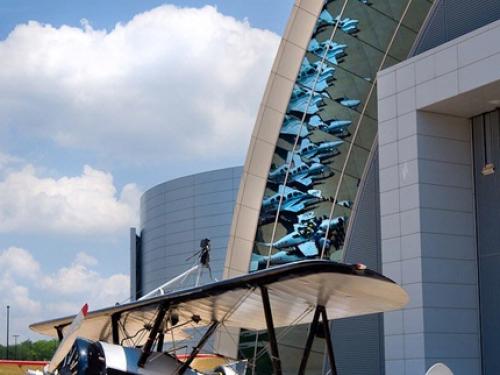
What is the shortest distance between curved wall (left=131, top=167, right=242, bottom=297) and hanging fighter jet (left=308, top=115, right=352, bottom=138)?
132 ft

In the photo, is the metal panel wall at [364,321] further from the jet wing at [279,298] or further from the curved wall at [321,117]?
the jet wing at [279,298]

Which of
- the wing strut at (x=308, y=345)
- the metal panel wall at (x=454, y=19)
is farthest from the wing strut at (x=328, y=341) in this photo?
the metal panel wall at (x=454, y=19)

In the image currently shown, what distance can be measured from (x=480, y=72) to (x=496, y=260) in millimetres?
3977

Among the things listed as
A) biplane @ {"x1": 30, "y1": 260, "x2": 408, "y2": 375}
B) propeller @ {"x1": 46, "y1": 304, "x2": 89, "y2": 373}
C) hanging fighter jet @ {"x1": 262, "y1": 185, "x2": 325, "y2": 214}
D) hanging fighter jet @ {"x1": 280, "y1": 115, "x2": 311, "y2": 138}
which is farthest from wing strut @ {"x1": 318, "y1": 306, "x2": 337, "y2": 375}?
hanging fighter jet @ {"x1": 280, "y1": 115, "x2": 311, "y2": 138}

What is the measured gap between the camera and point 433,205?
18766 mm

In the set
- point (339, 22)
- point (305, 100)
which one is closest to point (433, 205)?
point (305, 100)

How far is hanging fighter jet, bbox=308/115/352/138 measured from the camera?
27000mm

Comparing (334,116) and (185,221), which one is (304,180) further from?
(185,221)

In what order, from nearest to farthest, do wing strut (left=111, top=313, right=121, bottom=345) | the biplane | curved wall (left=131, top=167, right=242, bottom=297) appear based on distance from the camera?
the biplane
wing strut (left=111, top=313, right=121, bottom=345)
curved wall (left=131, top=167, right=242, bottom=297)

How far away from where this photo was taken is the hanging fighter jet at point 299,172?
27.2 metres

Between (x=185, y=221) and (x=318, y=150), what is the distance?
152 ft

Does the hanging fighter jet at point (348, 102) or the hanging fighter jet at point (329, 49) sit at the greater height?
the hanging fighter jet at point (329, 49)

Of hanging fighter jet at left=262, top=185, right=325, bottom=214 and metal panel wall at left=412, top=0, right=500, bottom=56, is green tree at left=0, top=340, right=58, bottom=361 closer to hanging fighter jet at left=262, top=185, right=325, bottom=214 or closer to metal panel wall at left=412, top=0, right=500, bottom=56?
hanging fighter jet at left=262, top=185, right=325, bottom=214

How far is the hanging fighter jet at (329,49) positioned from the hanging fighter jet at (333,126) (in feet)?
5.70
